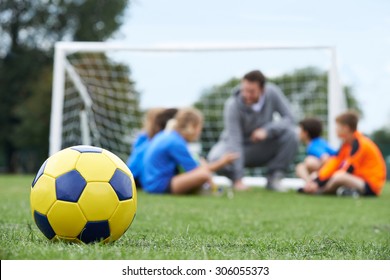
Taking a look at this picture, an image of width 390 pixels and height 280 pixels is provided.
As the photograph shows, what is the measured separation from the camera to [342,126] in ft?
23.7

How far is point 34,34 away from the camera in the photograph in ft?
86.3

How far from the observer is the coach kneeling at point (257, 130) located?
25.7 ft

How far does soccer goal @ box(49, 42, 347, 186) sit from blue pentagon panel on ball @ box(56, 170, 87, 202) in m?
6.31

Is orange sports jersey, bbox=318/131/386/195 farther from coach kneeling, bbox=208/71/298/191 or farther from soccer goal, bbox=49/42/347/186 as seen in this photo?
soccer goal, bbox=49/42/347/186

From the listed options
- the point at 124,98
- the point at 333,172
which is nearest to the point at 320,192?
the point at 333,172

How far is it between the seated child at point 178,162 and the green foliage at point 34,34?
19.7 metres

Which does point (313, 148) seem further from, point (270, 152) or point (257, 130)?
point (257, 130)

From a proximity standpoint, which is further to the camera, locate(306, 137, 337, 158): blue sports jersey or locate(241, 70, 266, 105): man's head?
locate(306, 137, 337, 158): blue sports jersey

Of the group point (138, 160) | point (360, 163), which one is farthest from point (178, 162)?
point (360, 163)

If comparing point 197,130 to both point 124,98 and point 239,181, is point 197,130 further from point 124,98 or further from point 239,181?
point 124,98

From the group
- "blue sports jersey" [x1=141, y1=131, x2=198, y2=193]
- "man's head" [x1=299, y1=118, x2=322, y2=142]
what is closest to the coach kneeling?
"man's head" [x1=299, y1=118, x2=322, y2=142]

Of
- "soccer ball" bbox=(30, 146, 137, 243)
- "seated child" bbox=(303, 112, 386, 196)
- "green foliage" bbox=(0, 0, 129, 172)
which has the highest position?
"green foliage" bbox=(0, 0, 129, 172)

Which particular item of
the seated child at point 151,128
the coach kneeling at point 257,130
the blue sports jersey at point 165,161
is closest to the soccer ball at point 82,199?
the blue sports jersey at point 165,161

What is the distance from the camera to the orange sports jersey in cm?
713
